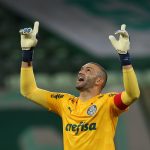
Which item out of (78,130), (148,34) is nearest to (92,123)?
(78,130)

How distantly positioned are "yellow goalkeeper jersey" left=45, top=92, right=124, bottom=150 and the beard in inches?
4.2

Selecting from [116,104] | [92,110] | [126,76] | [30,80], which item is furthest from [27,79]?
[126,76]

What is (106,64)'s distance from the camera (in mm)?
10945

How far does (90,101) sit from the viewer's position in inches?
214

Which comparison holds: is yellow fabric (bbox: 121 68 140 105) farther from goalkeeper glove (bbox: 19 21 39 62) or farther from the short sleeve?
goalkeeper glove (bbox: 19 21 39 62)

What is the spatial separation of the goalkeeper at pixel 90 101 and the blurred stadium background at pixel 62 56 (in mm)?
4600

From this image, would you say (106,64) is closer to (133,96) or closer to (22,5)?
(22,5)

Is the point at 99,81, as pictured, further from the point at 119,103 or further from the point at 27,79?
the point at 27,79

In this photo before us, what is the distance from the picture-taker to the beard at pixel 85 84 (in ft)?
17.8

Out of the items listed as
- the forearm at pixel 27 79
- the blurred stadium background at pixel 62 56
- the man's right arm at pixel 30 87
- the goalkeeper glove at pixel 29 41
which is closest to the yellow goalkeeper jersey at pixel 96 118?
the man's right arm at pixel 30 87

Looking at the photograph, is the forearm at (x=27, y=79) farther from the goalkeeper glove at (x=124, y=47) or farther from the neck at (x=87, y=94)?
the goalkeeper glove at (x=124, y=47)

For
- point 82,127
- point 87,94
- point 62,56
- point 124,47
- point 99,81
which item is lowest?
point 82,127

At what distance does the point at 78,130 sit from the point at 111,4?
22.6ft

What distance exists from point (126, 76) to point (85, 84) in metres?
0.46
